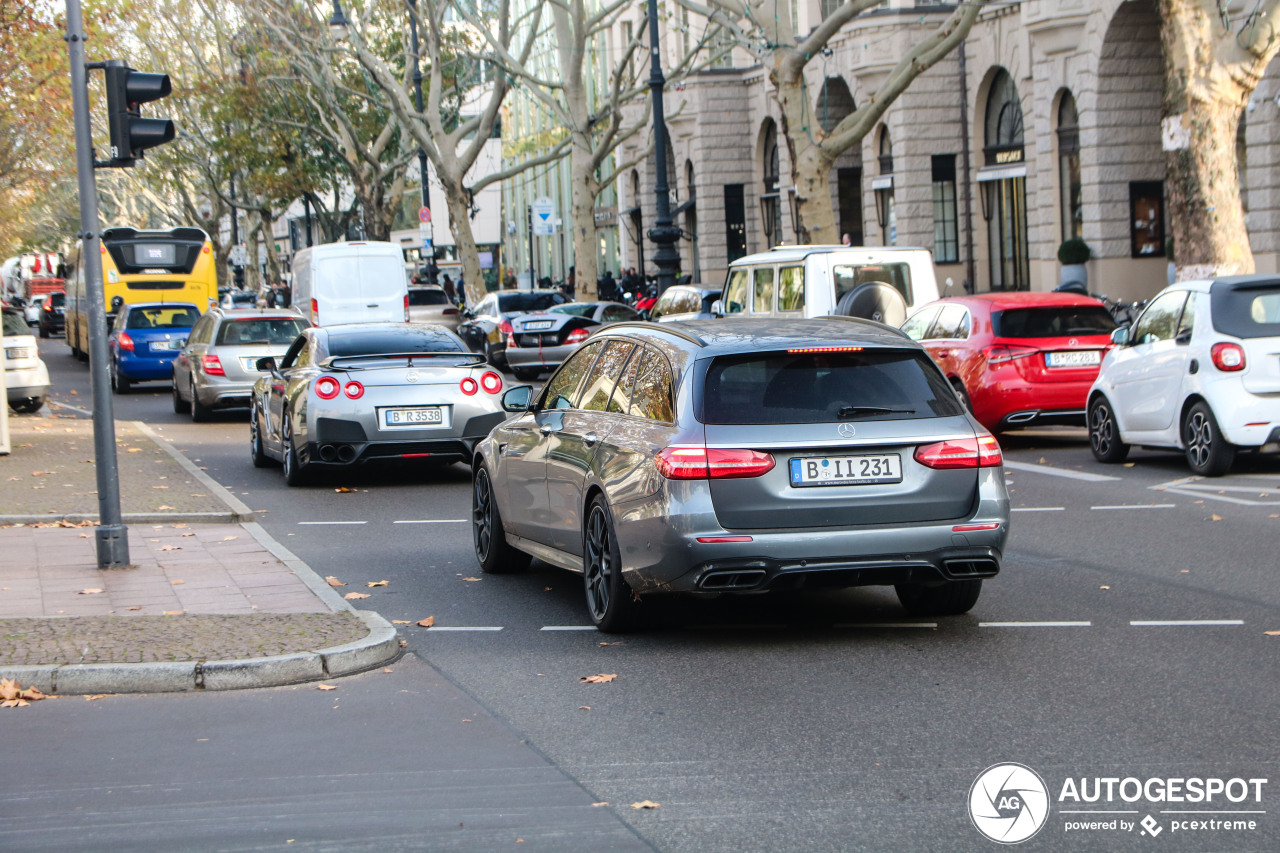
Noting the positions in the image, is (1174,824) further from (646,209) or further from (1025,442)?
(646,209)

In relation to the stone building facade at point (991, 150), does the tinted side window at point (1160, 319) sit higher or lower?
lower

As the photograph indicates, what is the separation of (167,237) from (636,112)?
30.8 metres

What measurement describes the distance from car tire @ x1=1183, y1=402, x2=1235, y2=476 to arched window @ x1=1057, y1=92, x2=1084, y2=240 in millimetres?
21192

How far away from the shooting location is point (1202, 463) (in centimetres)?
1363

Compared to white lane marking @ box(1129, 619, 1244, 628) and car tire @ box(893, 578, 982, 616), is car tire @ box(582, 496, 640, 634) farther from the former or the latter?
white lane marking @ box(1129, 619, 1244, 628)

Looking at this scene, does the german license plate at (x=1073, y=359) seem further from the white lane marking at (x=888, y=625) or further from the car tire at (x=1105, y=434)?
the white lane marking at (x=888, y=625)

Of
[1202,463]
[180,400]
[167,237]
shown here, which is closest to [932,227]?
[167,237]

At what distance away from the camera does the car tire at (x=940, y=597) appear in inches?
318

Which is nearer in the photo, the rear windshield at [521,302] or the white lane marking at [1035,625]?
the white lane marking at [1035,625]

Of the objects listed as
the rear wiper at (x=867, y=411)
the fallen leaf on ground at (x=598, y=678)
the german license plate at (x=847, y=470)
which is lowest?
the fallen leaf on ground at (x=598, y=678)

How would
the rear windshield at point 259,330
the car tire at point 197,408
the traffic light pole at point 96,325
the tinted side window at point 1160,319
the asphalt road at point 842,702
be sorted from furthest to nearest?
the rear windshield at point 259,330, the car tire at point 197,408, the tinted side window at point 1160,319, the traffic light pole at point 96,325, the asphalt road at point 842,702

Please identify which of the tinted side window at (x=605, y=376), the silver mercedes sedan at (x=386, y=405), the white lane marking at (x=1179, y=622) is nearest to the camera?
the white lane marking at (x=1179, y=622)

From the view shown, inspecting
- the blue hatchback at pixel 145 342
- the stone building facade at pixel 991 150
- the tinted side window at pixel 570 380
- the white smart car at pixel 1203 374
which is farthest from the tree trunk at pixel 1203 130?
the blue hatchback at pixel 145 342

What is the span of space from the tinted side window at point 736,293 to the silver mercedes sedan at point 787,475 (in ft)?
42.3
